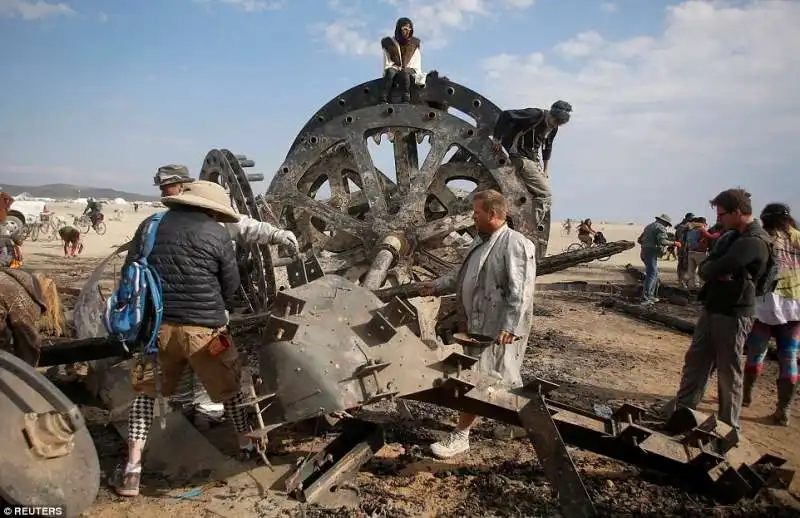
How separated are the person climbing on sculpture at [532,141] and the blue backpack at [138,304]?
4.61 m

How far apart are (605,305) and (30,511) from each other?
10.5 metres

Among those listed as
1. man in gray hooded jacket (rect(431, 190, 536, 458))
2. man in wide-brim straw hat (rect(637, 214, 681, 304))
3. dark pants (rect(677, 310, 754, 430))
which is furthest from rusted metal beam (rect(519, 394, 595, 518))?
man in wide-brim straw hat (rect(637, 214, 681, 304))

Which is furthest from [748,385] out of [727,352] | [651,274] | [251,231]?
[651,274]

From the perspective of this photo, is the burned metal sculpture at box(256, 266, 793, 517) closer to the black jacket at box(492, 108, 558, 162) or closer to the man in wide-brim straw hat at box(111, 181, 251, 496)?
the man in wide-brim straw hat at box(111, 181, 251, 496)

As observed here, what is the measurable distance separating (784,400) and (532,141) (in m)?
3.75

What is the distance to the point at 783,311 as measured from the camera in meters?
5.30

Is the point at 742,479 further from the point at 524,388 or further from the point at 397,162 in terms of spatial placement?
the point at 397,162

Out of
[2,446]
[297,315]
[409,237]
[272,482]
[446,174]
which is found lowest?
[272,482]

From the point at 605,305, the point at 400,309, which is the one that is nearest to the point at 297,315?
the point at 400,309

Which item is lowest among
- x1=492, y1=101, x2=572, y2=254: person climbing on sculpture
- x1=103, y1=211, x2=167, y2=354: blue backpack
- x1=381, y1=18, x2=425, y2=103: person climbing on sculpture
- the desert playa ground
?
the desert playa ground

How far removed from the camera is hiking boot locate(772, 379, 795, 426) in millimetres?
5246

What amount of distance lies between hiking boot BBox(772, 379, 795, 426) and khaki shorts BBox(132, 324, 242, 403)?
15.8 ft

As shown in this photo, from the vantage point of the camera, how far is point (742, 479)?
3.37m

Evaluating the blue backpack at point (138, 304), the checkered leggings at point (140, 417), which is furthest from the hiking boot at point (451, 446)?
the blue backpack at point (138, 304)
